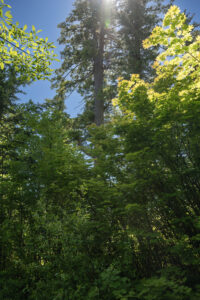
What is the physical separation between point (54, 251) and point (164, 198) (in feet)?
6.82

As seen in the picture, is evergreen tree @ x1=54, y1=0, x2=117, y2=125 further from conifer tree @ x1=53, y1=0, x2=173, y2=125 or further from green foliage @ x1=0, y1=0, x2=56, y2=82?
green foliage @ x1=0, y1=0, x2=56, y2=82

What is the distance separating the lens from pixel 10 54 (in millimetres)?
3791

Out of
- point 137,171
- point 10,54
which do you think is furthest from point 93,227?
point 10,54

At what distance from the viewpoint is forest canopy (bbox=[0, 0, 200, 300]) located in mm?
2684

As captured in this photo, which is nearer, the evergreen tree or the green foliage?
the green foliage

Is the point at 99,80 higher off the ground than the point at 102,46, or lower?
lower

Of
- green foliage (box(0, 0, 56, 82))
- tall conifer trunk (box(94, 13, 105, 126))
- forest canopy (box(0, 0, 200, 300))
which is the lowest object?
forest canopy (box(0, 0, 200, 300))

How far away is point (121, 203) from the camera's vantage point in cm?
321

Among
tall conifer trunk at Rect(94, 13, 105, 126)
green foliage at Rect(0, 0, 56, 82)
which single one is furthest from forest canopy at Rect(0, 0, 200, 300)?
tall conifer trunk at Rect(94, 13, 105, 126)

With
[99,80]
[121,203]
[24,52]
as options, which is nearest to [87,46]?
[99,80]

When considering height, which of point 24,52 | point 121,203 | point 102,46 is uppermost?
point 102,46

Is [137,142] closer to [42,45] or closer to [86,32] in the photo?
[42,45]

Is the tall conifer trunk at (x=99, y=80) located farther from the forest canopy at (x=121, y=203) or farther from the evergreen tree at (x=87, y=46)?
the forest canopy at (x=121, y=203)

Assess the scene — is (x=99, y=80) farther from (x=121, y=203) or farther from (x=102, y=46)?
(x=121, y=203)
